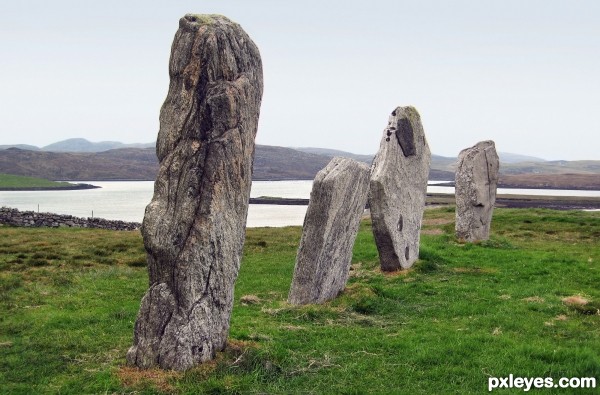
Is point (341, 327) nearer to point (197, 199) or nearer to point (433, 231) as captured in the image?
point (197, 199)

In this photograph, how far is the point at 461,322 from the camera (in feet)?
42.8

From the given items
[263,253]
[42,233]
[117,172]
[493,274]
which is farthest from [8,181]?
[493,274]

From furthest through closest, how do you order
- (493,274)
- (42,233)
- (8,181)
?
(8,181) → (42,233) → (493,274)

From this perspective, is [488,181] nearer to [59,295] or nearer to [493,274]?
[493,274]

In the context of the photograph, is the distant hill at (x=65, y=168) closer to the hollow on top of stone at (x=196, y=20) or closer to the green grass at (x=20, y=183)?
the green grass at (x=20, y=183)

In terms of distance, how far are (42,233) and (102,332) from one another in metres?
22.3

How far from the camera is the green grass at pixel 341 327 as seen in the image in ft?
30.6

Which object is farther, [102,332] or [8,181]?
[8,181]

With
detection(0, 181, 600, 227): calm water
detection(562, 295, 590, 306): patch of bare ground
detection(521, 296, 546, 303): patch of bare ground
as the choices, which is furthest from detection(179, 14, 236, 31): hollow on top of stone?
detection(0, 181, 600, 227): calm water

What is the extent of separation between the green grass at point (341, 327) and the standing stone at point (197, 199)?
570 mm

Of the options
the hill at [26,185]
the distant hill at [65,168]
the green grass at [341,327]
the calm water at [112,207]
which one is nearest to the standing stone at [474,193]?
the green grass at [341,327]

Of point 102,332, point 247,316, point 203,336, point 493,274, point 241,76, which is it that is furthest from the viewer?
point 493,274

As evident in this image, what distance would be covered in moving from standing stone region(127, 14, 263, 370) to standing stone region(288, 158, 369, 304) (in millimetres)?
4556

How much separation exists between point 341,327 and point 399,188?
8.43 metres
